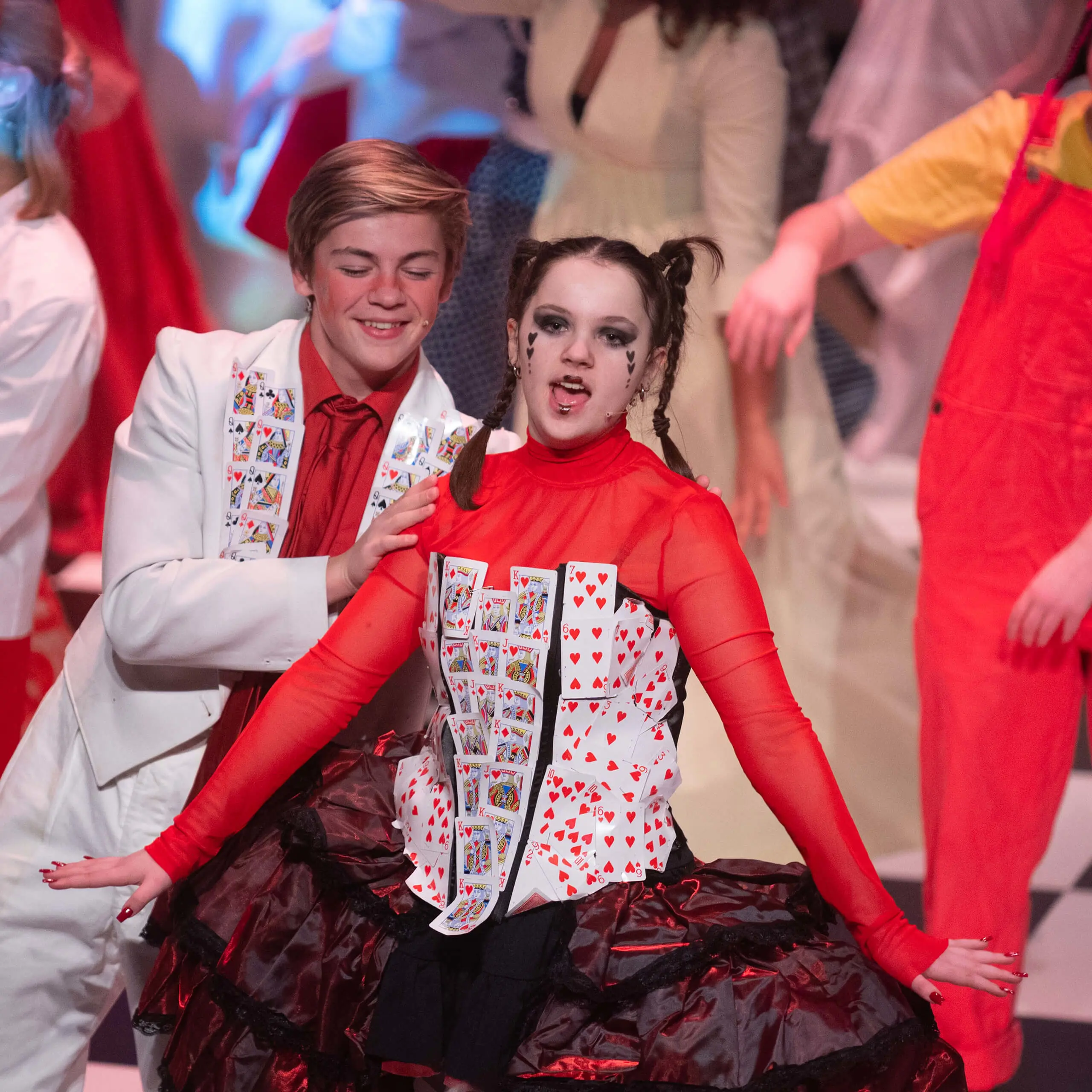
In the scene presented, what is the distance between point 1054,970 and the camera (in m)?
2.35

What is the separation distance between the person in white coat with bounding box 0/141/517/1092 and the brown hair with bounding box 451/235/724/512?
213 millimetres

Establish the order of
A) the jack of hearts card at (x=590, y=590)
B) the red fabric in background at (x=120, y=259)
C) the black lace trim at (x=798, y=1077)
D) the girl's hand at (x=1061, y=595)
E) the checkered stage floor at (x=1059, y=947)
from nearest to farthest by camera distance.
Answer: the black lace trim at (x=798, y=1077) < the jack of hearts card at (x=590, y=590) < the girl's hand at (x=1061, y=595) < the checkered stage floor at (x=1059, y=947) < the red fabric in background at (x=120, y=259)

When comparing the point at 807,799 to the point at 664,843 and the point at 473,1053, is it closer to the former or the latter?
the point at 664,843

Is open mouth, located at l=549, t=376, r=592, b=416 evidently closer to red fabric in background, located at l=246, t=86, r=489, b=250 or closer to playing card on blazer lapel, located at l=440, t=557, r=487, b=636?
playing card on blazer lapel, located at l=440, t=557, r=487, b=636

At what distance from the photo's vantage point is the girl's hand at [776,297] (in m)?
2.00

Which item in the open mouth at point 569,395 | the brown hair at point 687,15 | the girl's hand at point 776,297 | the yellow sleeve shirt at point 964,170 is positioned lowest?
the open mouth at point 569,395

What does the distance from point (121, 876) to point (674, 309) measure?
0.82 metres

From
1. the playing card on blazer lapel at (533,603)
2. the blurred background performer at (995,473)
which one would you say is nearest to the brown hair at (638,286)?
the playing card on blazer lapel at (533,603)

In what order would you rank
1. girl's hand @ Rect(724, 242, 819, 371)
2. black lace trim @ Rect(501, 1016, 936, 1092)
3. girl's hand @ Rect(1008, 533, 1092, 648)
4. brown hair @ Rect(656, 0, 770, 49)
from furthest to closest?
brown hair @ Rect(656, 0, 770, 49), girl's hand @ Rect(724, 242, 819, 371), girl's hand @ Rect(1008, 533, 1092, 648), black lace trim @ Rect(501, 1016, 936, 1092)

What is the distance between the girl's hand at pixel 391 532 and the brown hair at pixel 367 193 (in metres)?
0.35

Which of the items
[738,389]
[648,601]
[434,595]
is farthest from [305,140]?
[648,601]

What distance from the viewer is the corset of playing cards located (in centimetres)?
130

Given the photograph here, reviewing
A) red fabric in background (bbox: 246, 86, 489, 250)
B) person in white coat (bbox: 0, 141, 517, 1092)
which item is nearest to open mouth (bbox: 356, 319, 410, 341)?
person in white coat (bbox: 0, 141, 517, 1092)

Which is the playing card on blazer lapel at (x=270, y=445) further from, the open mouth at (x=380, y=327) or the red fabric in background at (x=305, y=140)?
the red fabric in background at (x=305, y=140)
